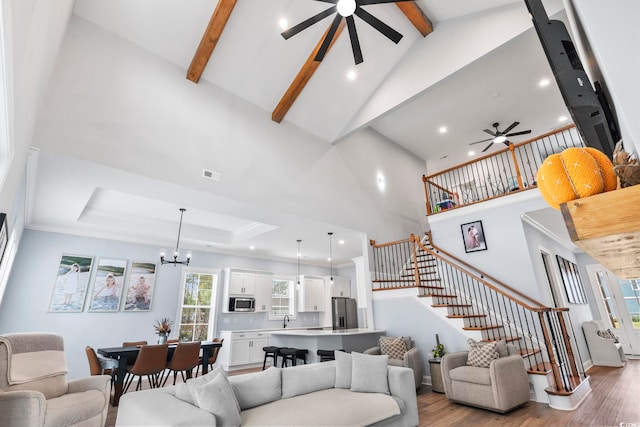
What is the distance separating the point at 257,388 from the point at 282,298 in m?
6.41

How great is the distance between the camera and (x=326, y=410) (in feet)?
8.65

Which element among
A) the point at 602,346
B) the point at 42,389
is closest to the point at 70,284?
the point at 42,389

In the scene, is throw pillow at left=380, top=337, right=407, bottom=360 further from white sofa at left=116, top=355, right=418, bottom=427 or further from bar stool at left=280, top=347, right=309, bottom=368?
white sofa at left=116, top=355, right=418, bottom=427

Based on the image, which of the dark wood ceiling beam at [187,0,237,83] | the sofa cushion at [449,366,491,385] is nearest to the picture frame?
the sofa cushion at [449,366,491,385]

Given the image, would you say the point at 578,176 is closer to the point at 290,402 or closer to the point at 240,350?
the point at 290,402

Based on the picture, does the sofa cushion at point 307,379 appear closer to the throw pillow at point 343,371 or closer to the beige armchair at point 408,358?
the throw pillow at point 343,371

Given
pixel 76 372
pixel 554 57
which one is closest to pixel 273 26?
pixel 554 57

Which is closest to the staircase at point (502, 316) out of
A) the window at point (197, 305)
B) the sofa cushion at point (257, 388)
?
the sofa cushion at point (257, 388)

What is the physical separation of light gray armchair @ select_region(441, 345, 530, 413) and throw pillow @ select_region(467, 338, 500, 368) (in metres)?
0.09

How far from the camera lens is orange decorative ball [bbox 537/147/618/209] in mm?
673

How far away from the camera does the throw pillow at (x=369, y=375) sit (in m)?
3.24

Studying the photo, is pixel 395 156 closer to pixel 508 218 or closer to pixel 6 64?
pixel 508 218

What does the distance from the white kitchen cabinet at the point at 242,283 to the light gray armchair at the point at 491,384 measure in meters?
5.41

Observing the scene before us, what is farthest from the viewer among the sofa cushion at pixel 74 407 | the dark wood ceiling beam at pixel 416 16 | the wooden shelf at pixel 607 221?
the dark wood ceiling beam at pixel 416 16
